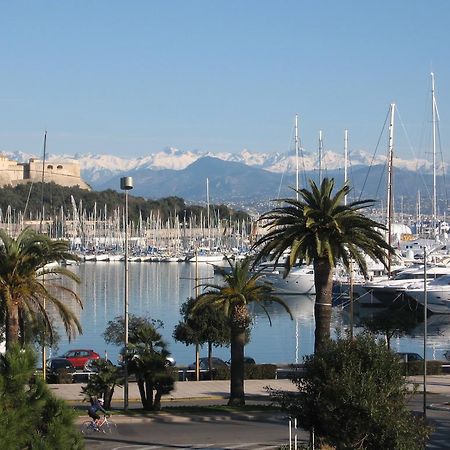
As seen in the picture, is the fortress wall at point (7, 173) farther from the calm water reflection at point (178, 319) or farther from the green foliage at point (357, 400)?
the green foliage at point (357, 400)

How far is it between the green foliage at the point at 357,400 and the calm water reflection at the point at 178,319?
78.3ft

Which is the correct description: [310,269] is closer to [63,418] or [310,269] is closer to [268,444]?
[268,444]

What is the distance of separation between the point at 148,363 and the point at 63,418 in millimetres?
13483

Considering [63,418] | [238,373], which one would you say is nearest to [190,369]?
[238,373]

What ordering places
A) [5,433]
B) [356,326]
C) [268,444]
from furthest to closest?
[356,326], [268,444], [5,433]

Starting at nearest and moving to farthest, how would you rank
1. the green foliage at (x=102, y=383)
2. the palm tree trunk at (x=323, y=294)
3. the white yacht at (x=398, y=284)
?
the green foliage at (x=102, y=383)
the palm tree trunk at (x=323, y=294)
the white yacht at (x=398, y=284)

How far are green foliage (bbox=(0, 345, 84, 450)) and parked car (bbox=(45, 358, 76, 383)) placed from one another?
66.5 ft

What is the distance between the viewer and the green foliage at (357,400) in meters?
15.1

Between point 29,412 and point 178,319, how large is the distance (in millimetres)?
57002

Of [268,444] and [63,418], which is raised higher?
[63,418]

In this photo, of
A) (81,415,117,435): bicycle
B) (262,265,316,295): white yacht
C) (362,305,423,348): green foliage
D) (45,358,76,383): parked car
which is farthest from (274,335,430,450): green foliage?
(262,265,316,295): white yacht

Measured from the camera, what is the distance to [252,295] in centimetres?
2691

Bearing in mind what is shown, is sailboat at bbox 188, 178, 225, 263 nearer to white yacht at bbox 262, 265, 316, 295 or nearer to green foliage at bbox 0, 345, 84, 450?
white yacht at bbox 262, 265, 316, 295

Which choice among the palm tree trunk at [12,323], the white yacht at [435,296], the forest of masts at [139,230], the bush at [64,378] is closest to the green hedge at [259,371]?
the bush at [64,378]
